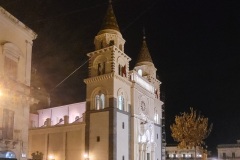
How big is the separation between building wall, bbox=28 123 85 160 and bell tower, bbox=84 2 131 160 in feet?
7.88

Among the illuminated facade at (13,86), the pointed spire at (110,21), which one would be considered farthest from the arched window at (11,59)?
the pointed spire at (110,21)

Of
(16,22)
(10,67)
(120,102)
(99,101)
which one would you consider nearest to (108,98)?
(99,101)

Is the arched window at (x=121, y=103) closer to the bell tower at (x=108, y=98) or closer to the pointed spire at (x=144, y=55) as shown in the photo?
the bell tower at (x=108, y=98)

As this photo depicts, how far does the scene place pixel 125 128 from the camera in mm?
44500

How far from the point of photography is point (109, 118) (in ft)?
138

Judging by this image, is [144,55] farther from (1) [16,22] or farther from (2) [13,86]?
(2) [13,86]

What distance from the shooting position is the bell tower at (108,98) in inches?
1647

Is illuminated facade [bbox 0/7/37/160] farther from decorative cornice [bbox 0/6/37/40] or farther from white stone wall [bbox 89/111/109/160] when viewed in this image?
white stone wall [bbox 89/111/109/160]

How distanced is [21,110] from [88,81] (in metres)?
21.6

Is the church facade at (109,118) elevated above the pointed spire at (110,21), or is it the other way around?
the pointed spire at (110,21)

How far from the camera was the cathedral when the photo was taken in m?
42.4

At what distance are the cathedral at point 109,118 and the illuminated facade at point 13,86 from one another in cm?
1598

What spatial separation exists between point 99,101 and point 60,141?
8800 mm

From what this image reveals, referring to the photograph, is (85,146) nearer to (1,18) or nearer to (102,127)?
(102,127)
